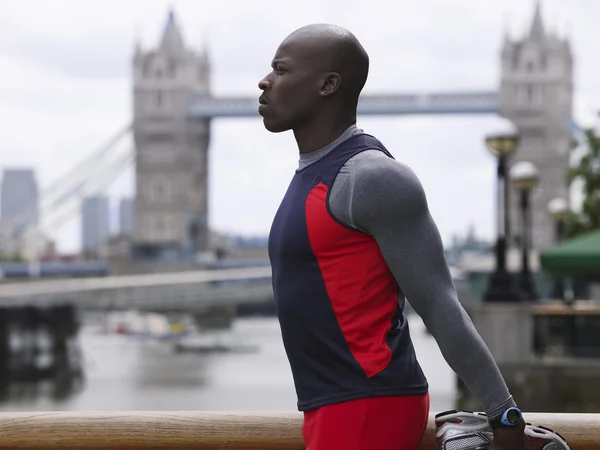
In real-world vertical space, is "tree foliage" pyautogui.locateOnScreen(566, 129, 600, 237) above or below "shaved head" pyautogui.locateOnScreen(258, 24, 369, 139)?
below

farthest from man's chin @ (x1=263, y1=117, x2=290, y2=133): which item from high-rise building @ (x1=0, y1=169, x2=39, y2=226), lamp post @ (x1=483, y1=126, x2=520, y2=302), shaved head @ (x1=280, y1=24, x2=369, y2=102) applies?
high-rise building @ (x1=0, y1=169, x2=39, y2=226)

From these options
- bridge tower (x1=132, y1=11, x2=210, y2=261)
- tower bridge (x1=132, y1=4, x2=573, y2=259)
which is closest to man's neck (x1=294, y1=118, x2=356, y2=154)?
tower bridge (x1=132, y1=4, x2=573, y2=259)

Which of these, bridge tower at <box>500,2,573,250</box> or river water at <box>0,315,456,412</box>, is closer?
river water at <box>0,315,456,412</box>

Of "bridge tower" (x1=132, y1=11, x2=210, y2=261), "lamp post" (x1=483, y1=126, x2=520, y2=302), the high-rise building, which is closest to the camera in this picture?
"lamp post" (x1=483, y1=126, x2=520, y2=302)

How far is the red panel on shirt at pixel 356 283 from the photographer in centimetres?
178

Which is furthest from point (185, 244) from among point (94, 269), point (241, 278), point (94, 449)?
point (94, 449)

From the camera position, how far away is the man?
1.75 m

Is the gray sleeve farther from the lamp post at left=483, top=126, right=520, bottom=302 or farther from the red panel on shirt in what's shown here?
the lamp post at left=483, top=126, right=520, bottom=302

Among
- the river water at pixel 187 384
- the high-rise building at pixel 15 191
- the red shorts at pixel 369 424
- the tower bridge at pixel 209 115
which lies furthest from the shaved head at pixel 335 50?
the high-rise building at pixel 15 191

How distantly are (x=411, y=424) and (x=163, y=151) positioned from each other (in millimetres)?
80905

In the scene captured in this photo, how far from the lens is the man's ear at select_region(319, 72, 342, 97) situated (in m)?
1.85

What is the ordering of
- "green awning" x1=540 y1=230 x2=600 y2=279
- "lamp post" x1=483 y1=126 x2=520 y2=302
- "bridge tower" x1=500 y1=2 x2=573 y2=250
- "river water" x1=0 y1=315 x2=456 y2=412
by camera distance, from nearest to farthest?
1. "green awning" x1=540 y1=230 x2=600 y2=279
2. "lamp post" x1=483 y1=126 x2=520 y2=302
3. "river water" x1=0 y1=315 x2=456 y2=412
4. "bridge tower" x1=500 y1=2 x2=573 y2=250

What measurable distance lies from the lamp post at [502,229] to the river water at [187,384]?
45.5 inches

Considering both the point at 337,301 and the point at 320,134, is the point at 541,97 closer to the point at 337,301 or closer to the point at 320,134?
the point at 320,134
